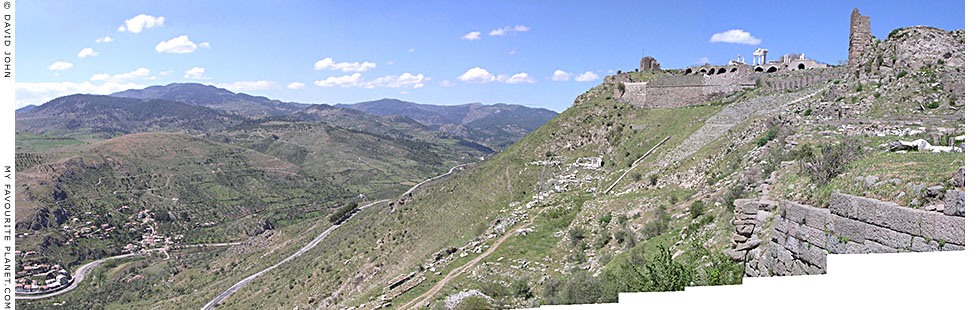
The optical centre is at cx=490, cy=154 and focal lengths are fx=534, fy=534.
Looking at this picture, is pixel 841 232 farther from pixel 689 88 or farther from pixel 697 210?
pixel 689 88

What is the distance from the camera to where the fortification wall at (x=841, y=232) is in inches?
176

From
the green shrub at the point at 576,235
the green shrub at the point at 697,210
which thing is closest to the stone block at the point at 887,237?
the green shrub at the point at 697,210

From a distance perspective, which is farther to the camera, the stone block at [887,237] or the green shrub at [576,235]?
the green shrub at [576,235]

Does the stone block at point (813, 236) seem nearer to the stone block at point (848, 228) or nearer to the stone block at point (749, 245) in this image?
the stone block at point (848, 228)

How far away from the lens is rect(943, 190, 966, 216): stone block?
432cm

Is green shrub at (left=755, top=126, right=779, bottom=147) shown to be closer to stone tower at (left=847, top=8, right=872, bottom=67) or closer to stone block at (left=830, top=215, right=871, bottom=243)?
stone tower at (left=847, top=8, right=872, bottom=67)

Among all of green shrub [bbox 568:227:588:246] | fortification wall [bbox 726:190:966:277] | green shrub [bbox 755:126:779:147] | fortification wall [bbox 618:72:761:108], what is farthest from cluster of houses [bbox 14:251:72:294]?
fortification wall [bbox 726:190:966:277]

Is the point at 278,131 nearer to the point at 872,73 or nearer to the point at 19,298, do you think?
the point at 19,298

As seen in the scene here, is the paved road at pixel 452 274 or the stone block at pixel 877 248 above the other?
the stone block at pixel 877 248

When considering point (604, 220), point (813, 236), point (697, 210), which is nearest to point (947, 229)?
point (813, 236)

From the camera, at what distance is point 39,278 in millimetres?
63938

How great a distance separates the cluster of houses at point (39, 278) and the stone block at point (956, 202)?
3084 inches

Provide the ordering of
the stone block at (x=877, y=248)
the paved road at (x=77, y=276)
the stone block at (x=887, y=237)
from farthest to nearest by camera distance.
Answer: the paved road at (x=77, y=276), the stone block at (x=877, y=248), the stone block at (x=887, y=237)

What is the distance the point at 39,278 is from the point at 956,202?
276 ft
